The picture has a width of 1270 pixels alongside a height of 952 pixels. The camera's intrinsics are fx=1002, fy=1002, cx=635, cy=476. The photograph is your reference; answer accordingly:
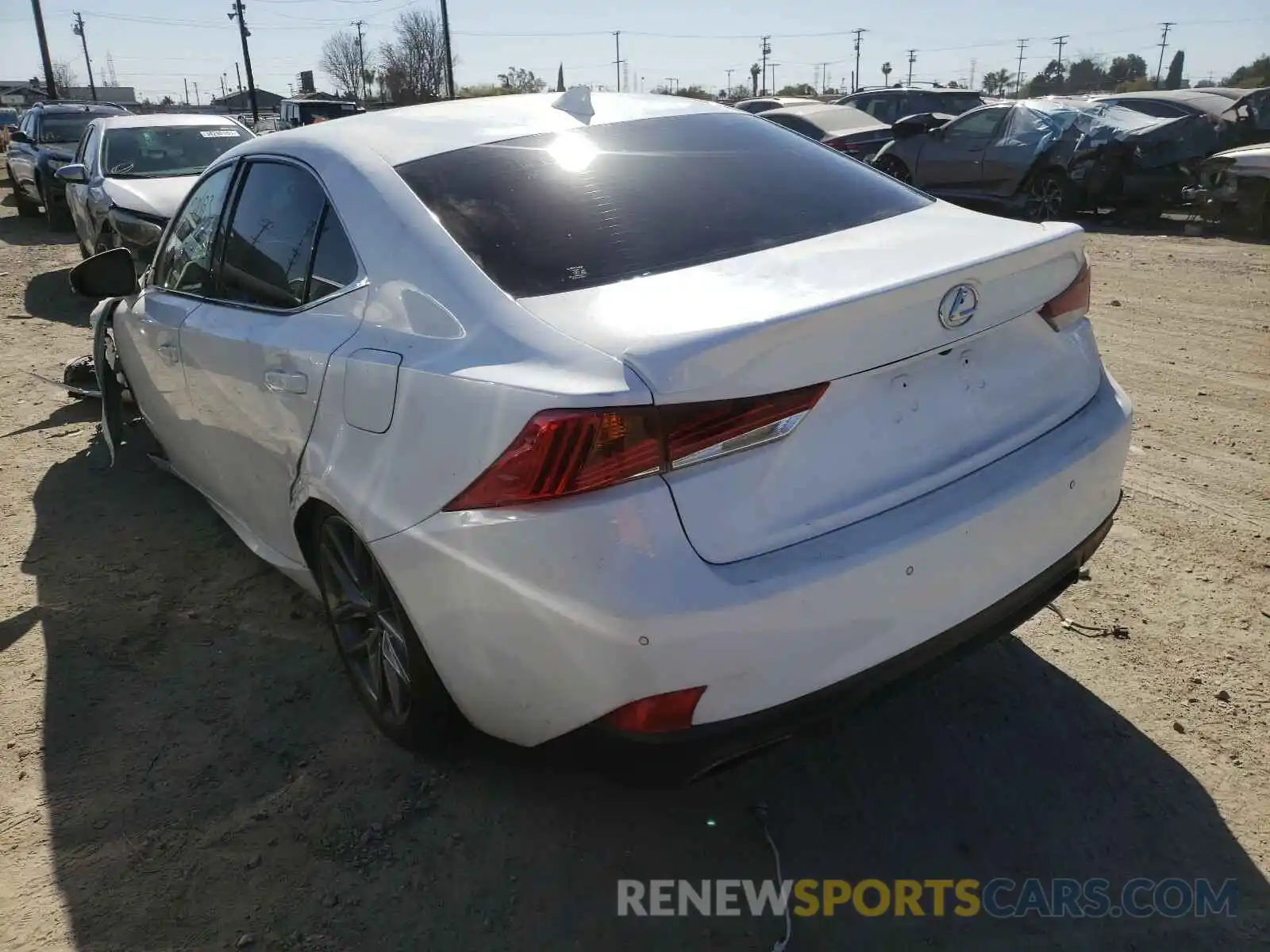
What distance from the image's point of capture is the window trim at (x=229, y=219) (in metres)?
2.59

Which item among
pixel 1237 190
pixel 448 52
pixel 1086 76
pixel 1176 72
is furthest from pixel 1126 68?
pixel 1237 190

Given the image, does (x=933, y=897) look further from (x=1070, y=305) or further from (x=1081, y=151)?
(x=1081, y=151)

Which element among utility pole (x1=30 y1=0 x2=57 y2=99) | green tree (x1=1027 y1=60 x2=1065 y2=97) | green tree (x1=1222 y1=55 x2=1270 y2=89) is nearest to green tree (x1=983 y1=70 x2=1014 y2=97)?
green tree (x1=1027 y1=60 x2=1065 y2=97)

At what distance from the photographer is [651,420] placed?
6.14ft

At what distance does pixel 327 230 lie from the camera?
2736mm

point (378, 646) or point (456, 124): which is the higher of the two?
point (456, 124)

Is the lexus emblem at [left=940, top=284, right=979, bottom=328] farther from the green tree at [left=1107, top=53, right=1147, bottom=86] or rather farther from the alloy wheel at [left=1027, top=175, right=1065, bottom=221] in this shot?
the green tree at [left=1107, top=53, right=1147, bottom=86]

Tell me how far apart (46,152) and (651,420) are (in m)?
16.3

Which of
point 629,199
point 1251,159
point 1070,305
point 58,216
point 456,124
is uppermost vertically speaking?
point 456,124

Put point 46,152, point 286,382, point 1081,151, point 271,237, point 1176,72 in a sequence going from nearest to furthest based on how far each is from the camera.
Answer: point 286,382 < point 271,237 < point 1081,151 < point 46,152 < point 1176,72

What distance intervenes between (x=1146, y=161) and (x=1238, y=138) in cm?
314

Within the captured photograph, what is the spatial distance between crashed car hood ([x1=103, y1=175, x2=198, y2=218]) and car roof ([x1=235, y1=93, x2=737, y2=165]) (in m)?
6.00

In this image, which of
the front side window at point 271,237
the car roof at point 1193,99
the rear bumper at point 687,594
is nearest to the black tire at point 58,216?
the front side window at point 271,237

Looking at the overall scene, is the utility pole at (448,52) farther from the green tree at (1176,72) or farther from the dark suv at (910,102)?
the green tree at (1176,72)
